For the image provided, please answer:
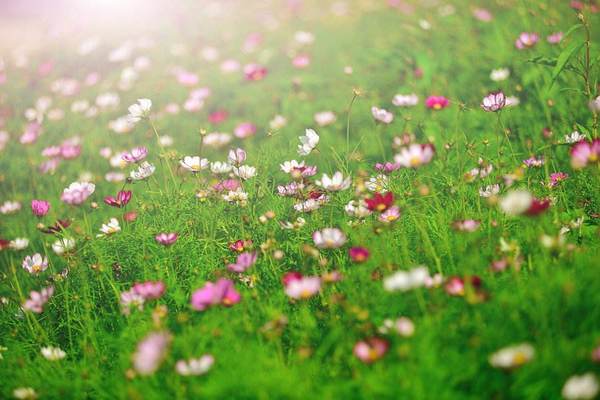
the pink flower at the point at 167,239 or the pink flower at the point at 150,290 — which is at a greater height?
the pink flower at the point at 150,290

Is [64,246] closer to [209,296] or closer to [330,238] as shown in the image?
[209,296]

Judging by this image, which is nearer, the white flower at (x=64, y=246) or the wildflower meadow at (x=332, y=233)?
the wildflower meadow at (x=332, y=233)

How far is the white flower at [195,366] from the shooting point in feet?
3.92

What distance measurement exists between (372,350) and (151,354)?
47 cm

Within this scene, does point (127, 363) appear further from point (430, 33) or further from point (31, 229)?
point (430, 33)

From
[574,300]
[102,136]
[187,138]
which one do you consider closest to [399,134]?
[187,138]

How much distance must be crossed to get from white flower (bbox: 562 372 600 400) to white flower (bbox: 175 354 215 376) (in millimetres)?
733

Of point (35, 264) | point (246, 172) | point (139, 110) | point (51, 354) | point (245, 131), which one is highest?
point (139, 110)

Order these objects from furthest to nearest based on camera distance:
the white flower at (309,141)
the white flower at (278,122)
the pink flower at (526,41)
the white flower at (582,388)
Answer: the white flower at (278,122), the pink flower at (526,41), the white flower at (309,141), the white flower at (582,388)

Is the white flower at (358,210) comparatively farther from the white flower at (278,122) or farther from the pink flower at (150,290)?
the white flower at (278,122)

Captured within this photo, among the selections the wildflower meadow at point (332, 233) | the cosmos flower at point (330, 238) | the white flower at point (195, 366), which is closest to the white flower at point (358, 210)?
the wildflower meadow at point (332, 233)

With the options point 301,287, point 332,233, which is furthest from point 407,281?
point 332,233

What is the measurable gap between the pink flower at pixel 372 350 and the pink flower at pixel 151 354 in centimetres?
42

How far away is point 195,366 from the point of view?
121 cm
